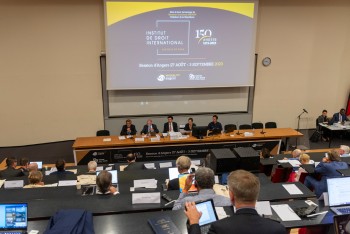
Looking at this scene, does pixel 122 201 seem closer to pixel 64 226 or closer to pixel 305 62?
pixel 64 226

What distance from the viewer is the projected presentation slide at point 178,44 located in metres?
8.52

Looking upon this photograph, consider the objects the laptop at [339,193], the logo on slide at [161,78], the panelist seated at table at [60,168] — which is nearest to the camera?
the laptop at [339,193]

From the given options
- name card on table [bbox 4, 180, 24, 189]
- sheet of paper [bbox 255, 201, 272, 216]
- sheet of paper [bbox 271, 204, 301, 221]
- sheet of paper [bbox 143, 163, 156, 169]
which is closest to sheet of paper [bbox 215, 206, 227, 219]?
sheet of paper [bbox 255, 201, 272, 216]

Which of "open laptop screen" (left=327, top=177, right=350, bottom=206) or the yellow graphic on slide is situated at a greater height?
the yellow graphic on slide

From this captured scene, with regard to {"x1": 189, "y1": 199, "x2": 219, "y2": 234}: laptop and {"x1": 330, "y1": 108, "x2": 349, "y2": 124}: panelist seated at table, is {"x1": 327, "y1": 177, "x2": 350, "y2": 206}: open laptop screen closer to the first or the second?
{"x1": 189, "y1": 199, "x2": 219, "y2": 234}: laptop

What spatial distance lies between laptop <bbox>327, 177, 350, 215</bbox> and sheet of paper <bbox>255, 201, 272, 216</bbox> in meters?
0.77

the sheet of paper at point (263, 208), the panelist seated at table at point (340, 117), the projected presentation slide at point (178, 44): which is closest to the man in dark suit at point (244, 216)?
the sheet of paper at point (263, 208)

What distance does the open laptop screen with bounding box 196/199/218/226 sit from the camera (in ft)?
8.67

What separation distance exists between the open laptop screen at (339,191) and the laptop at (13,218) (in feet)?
10.1

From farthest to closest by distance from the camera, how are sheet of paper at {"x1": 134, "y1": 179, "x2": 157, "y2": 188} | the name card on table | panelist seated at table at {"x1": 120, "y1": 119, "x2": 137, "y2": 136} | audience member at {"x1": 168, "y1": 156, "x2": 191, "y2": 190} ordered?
panelist seated at table at {"x1": 120, "y1": 119, "x2": 137, "y2": 136} < the name card on table < sheet of paper at {"x1": 134, "y1": 179, "x2": 157, "y2": 188} < audience member at {"x1": 168, "y1": 156, "x2": 191, "y2": 190}

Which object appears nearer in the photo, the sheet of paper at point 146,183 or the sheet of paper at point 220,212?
the sheet of paper at point 220,212

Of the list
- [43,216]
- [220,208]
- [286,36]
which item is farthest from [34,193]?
[286,36]

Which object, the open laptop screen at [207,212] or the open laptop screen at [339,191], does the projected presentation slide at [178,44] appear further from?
the open laptop screen at [207,212]

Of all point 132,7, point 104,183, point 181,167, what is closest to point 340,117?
point 132,7
